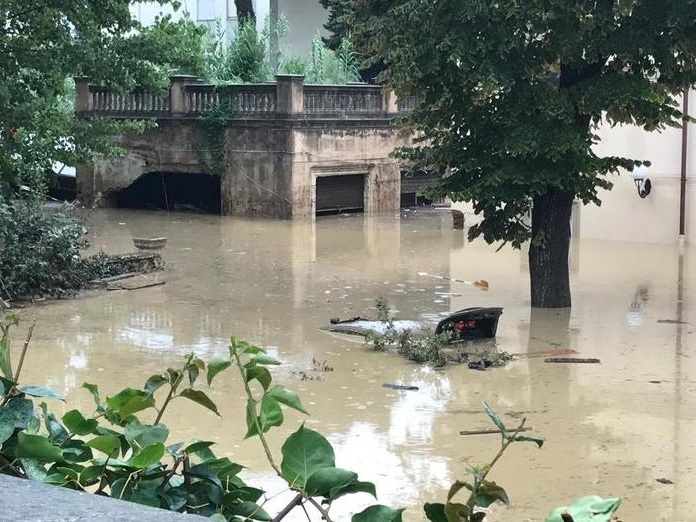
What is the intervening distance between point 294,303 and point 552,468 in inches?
296

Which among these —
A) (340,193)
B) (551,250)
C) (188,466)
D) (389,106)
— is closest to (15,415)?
(188,466)

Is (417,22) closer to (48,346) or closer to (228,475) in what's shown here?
(48,346)

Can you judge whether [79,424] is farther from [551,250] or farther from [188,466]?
[551,250]

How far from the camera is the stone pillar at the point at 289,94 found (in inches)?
997

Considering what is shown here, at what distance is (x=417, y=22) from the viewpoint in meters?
12.3

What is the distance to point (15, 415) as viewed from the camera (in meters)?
2.44

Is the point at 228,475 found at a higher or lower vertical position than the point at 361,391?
higher

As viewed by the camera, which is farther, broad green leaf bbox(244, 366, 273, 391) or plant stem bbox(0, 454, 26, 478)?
broad green leaf bbox(244, 366, 273, 391)

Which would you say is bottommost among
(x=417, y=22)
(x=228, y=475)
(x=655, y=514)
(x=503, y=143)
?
(x=655, y=514)

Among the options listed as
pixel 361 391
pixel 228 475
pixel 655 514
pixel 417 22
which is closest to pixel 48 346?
pixel 361 391

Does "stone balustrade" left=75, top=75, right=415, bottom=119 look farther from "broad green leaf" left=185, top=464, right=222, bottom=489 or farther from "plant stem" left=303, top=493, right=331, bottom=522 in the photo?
"plant stem" left=303, top=493, right=331, bottom=522

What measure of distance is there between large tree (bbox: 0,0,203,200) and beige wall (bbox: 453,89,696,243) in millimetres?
9472

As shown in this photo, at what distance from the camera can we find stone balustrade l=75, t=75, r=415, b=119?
2569cm

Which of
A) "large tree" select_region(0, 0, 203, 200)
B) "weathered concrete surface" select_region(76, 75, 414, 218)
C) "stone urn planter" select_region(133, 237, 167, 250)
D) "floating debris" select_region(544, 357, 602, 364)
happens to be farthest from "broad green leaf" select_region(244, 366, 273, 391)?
"weathered concrete surface" select_region(76, 75, 414, 218)
